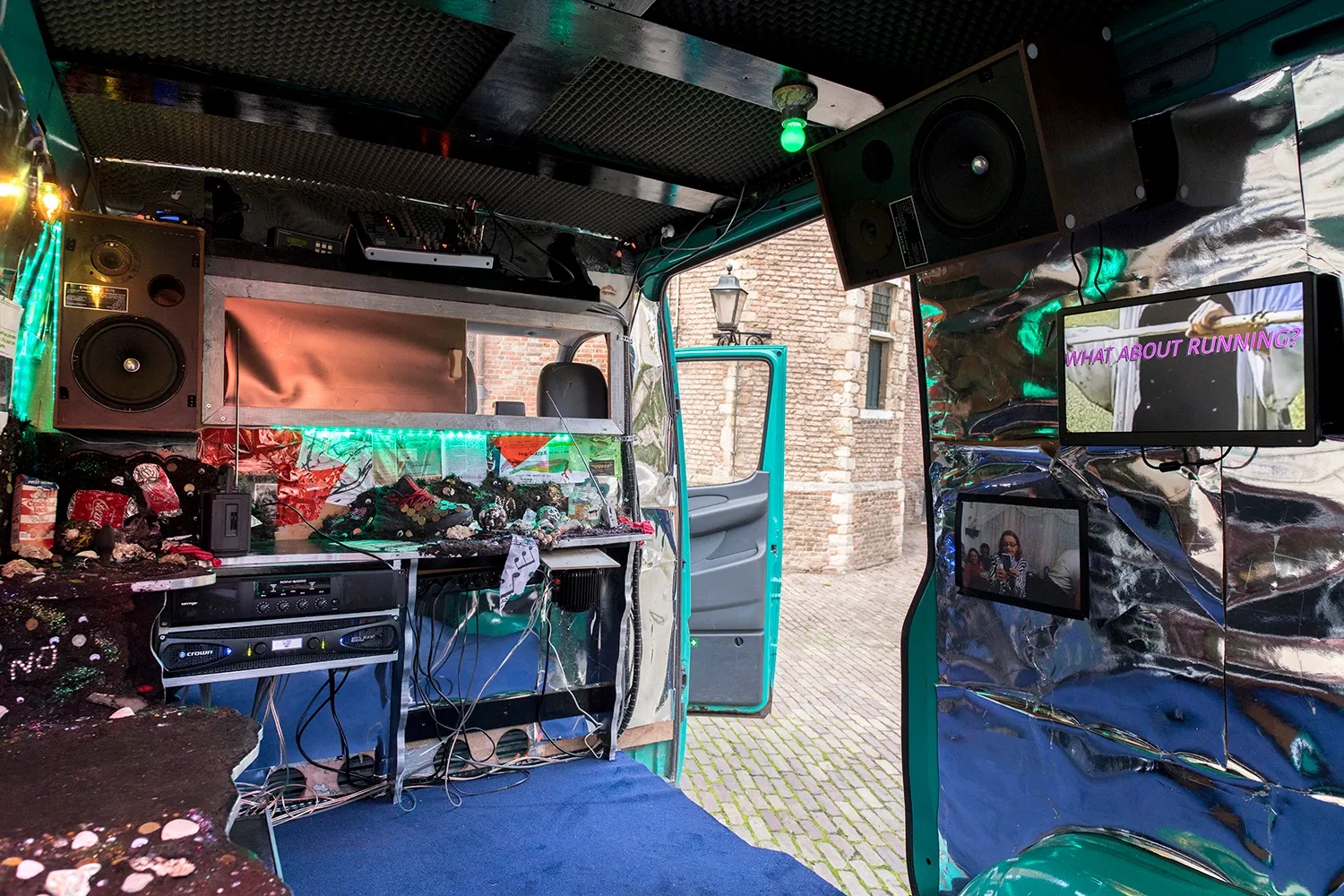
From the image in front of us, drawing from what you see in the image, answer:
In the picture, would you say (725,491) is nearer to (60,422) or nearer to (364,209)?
(364,209)

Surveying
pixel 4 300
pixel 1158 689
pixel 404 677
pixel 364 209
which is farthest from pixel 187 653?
pixel 1158 689

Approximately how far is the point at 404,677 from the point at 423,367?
137cm

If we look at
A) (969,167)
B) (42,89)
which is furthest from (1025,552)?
(42,89)

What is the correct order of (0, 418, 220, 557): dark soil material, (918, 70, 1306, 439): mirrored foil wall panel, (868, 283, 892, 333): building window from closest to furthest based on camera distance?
(918, 70, 1306, 439): mirrored foil wall panel → (0, 418, 220, 557): dark soil material → (868, 283, 892, 333): building window

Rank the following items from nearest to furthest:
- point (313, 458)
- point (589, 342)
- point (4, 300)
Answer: point (4, 300) → point (313, 458) → point (589, 342)

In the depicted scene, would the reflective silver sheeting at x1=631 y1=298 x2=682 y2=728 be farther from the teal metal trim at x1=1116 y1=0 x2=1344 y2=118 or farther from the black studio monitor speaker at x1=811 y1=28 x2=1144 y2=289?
the teal metal trim at x1=1116 y1=0 x2=1344 y2=118

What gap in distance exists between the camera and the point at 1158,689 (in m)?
1.96

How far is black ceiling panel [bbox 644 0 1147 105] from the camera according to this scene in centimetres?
204

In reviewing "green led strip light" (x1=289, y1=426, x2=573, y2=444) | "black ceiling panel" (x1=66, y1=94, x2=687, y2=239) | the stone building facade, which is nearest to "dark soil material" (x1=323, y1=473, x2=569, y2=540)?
"green led strip light" (x1=289, y1=426, x2=573, y2=444)

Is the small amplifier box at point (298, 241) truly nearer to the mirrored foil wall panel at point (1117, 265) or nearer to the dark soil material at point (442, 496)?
the dark soil material at point (442, 496)

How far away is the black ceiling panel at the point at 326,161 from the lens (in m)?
2.79

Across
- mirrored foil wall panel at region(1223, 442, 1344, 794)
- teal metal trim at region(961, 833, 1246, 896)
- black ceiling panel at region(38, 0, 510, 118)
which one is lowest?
teal metal trim at region(961, 833, 1246, 896)

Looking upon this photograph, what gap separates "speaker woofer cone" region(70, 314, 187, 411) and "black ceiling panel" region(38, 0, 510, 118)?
2.89 feet

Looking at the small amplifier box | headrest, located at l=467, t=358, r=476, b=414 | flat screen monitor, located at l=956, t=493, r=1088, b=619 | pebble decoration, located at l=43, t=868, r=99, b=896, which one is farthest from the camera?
headrest, located at l=467, t=358, r=476, b=414
